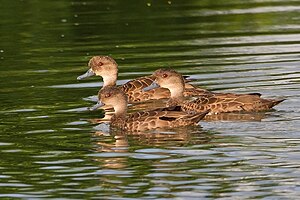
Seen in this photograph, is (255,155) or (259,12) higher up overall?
(259,12)

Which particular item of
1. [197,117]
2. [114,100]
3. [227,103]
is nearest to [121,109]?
[114,100]

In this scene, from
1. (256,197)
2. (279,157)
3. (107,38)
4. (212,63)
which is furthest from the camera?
(107,38)

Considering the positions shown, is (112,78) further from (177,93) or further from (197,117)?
(197,117)

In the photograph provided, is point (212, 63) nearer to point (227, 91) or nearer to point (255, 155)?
point (227, 91)

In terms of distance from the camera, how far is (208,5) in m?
28.0

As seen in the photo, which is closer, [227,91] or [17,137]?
[17,137]

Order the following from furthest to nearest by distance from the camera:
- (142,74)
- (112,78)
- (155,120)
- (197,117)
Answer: (142,74)
(112,78)
(155,120)
(197,117)

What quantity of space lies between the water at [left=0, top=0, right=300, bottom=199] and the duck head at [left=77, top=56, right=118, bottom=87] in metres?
0.30

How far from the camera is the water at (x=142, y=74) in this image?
12023mm

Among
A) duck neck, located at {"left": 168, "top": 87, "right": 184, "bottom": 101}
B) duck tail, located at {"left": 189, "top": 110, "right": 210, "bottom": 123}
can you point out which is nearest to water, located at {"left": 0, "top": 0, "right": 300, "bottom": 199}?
duck tail, located at {"left": 189, "top": 110, "right": 210, "bottom": 123}

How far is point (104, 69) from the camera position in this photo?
18.1m

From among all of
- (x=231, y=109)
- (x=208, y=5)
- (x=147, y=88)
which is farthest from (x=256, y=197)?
(x=208, y=5)

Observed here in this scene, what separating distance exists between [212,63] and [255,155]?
7.24 meters

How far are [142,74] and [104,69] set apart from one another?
1.70 metres
